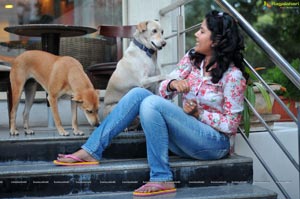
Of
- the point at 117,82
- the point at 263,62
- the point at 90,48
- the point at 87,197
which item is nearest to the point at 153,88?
the point at 117,82

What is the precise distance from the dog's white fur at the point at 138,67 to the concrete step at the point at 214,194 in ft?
4.11

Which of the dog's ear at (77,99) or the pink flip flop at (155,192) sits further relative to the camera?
the dog's ear at (77,99)

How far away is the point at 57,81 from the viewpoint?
12.1ft

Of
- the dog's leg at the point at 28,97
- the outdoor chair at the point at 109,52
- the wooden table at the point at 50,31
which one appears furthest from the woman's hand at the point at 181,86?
the dog's leg at the point at 28,97

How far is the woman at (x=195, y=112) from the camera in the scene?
2873mm

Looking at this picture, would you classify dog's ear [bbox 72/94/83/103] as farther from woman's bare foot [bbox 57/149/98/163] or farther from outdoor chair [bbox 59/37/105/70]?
outdoor chair [bbox 59/37/105/70]

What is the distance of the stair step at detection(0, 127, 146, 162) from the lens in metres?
3.25

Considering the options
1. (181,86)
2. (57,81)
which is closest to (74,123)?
(57,81)

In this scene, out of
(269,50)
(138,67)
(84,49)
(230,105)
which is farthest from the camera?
(84,49)

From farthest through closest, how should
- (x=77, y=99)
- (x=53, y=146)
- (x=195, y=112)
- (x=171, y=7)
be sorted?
(x=171, y=7) < (x=77, y=99) < (x=53, y=146) < (x=195, y=112)

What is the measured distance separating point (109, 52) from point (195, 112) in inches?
114

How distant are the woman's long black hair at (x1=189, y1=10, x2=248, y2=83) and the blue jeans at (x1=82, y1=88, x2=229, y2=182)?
353 mm

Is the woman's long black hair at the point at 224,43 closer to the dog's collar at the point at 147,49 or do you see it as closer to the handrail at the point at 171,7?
the dog's collar at the point at 147,49

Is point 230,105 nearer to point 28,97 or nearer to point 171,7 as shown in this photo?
point 28,97
